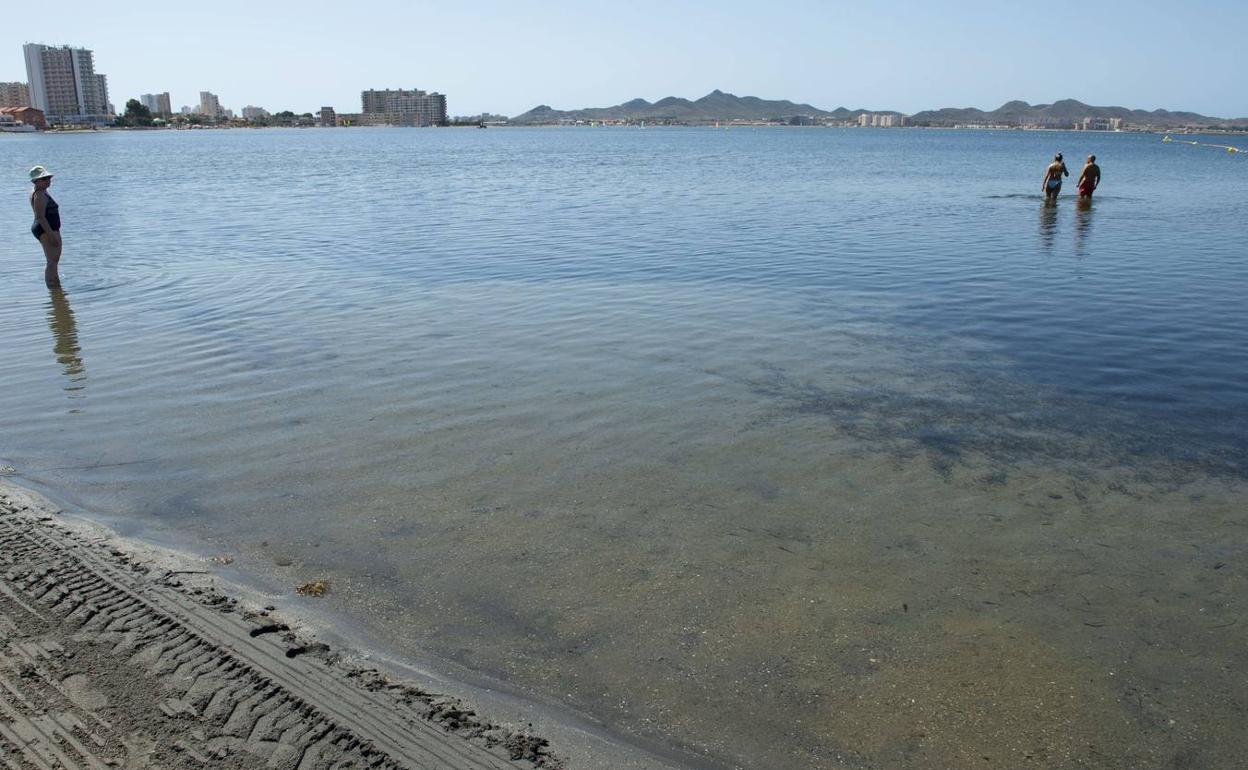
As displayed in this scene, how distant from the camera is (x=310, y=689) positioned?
14.5 ft

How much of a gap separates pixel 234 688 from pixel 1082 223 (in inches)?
1069

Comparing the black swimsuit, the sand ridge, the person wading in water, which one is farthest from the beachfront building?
the sand ridge

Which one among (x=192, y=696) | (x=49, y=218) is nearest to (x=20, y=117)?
(x=49, y=218)

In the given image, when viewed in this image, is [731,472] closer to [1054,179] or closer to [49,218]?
[49,218]

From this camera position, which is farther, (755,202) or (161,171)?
(161,171)

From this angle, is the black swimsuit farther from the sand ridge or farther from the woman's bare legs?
the sand ridge

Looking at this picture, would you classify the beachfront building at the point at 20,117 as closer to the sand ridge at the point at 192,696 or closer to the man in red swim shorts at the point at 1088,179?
the man in red swim shorts at the point at 1088,179

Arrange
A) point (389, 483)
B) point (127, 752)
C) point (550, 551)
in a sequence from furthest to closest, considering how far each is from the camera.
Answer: point (389, 483) → point (550, 551) → point (127, 752)

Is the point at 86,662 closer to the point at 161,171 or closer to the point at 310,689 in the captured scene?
the point at 310,689

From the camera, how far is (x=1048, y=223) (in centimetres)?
2558

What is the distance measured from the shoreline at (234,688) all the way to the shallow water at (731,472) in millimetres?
345

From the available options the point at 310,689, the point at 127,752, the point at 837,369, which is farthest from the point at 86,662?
the point at 837,369

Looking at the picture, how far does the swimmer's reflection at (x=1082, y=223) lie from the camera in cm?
2125

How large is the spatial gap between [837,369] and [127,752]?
28.5 feet
